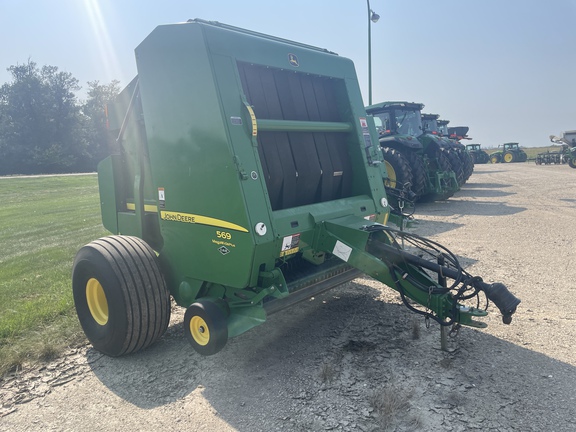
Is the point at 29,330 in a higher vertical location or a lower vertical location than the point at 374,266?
lower

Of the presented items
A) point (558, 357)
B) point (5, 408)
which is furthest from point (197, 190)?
point (558, 357)

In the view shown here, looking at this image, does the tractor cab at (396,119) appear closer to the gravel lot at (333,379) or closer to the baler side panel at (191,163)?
the gravel lot at (333,379)

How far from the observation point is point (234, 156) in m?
3.05

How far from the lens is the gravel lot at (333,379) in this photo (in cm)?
269

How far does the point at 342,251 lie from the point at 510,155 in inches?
1512

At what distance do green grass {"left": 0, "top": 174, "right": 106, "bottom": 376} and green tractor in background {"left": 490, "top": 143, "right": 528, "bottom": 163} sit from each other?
33947 mm

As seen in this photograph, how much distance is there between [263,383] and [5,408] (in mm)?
1813

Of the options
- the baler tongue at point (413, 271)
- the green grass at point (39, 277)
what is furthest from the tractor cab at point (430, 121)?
the baler tongue at point (413, 271)

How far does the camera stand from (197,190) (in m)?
3.32

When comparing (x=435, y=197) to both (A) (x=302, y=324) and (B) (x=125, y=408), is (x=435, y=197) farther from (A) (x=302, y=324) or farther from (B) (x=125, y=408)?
(B) (x=125, y=408)

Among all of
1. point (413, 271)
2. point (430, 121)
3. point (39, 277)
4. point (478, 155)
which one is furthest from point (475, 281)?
point (478, 155)

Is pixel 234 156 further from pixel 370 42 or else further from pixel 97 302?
pixel 370 42

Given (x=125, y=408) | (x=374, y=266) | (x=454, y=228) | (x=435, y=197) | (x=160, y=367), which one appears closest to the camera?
(x=125, y=408)

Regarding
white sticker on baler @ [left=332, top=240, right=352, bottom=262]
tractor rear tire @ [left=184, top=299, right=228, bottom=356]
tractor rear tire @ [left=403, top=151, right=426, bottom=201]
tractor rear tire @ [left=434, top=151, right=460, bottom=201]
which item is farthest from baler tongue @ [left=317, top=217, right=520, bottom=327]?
tractor rear tire @ [left=434, top=151, right=460, bottom=201]
